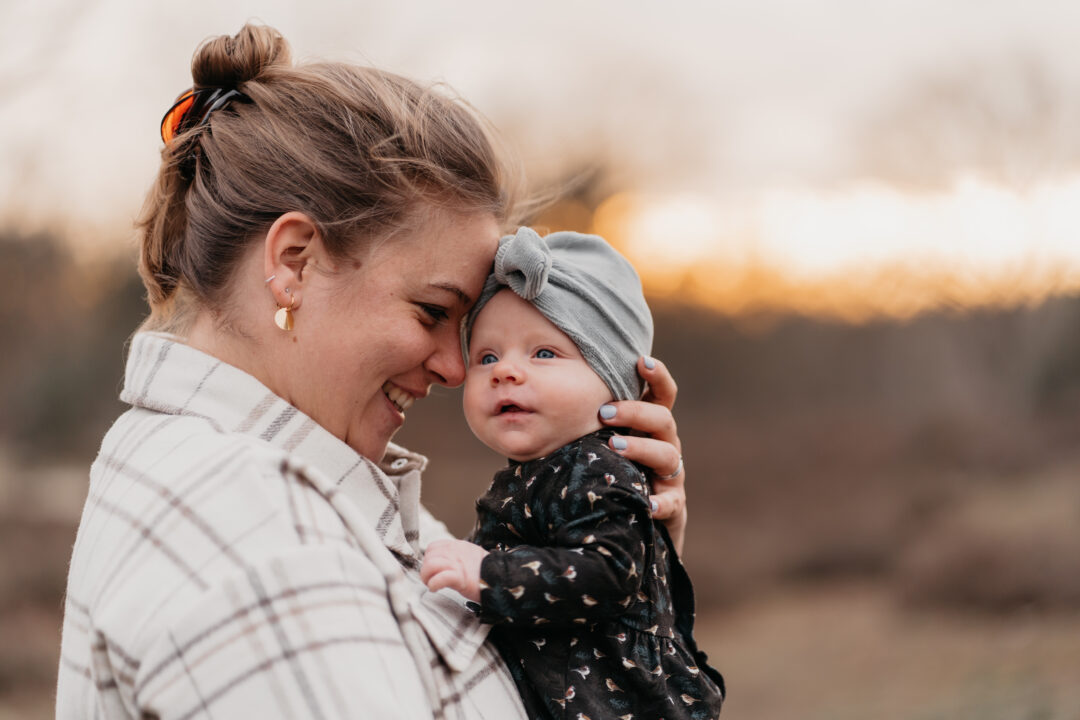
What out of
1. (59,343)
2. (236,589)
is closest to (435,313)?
(236,589)

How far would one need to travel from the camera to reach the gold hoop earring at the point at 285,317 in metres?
1.30

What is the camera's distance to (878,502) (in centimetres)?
543

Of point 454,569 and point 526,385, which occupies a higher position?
point 526,385

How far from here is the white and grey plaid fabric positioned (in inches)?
37.1

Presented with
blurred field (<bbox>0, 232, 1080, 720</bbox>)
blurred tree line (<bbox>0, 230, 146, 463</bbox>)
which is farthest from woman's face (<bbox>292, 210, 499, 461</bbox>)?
blurred field (<bbox>0, 232, 1080, 720</bbox>)

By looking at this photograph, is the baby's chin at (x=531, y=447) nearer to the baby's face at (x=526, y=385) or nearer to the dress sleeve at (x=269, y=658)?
the baby's face at (x=526, y=385)

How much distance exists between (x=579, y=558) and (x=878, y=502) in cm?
462

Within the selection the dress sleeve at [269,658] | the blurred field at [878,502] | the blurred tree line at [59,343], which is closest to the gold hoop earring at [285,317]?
the dress sleeve at [269,658]

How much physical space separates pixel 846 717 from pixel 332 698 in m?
4.63

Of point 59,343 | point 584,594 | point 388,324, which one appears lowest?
point 584,594

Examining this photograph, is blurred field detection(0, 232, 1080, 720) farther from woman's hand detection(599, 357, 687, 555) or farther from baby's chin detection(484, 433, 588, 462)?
baby's chin detection(484, 433, 588, 462)

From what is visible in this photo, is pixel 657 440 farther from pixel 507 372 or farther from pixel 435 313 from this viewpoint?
pixel 435 313

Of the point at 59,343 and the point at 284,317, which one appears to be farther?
the point at 59,343

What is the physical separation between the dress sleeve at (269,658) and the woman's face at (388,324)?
39cm
